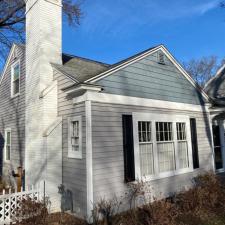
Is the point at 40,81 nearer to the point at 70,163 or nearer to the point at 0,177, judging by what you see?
the point at 70,163

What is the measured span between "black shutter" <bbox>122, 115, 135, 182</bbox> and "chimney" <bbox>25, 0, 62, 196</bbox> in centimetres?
254

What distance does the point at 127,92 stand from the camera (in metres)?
7.77

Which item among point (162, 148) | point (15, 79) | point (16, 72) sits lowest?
point (162, 148)

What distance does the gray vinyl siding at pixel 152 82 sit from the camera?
759 centimetres

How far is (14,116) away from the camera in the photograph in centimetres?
1138

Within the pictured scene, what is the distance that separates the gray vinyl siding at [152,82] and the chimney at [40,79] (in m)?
2.29

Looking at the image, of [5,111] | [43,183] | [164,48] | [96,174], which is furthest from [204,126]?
[5,111]

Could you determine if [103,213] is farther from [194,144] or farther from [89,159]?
[194,144]

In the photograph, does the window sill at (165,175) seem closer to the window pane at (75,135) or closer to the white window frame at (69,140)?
the white window frame at (69,140)

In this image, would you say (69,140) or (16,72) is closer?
(69,140)

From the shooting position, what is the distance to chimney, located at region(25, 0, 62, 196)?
786 centimetres

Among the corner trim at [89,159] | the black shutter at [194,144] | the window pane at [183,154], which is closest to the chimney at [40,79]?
the corner trim at [89,159]

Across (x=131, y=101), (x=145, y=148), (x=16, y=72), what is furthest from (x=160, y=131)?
(x=16, y=72)

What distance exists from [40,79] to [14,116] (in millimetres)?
4157
